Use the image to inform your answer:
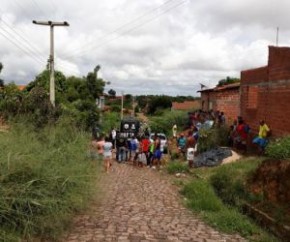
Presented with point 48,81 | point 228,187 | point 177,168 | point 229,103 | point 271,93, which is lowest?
point 177,168

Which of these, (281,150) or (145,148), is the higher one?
(281,150)

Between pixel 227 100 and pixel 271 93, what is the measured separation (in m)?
8.25

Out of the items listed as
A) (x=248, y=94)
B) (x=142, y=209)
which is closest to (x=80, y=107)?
(x=248, y=94)

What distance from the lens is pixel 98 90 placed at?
46031 millimetres

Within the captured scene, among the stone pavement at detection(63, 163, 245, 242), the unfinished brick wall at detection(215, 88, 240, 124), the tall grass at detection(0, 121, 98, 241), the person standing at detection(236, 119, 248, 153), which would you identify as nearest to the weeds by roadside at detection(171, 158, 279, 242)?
the stone pavement at detection(63, 163, 245, 242)

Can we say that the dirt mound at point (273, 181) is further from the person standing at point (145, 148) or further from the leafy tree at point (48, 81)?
the leafy tree at point (48, 81)

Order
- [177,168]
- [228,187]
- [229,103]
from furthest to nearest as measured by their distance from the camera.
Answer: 1. [229,103]
2. [177,168]
3. [228,187]

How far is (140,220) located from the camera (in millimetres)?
8727

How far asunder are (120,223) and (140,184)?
552 cm

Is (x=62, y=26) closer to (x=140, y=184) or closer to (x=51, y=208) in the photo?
(x=140, y=184)

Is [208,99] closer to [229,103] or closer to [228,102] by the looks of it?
[228,102]

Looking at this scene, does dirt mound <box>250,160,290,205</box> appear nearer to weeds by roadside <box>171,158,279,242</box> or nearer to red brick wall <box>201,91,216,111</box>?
weeds by roadside <box>171,158,279,242</box>

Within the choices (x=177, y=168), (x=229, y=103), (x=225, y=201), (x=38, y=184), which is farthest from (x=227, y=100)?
(x=38, y=184)

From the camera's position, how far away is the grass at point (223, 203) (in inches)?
330
